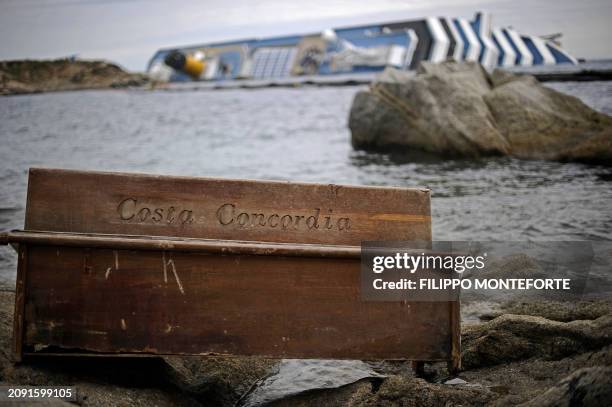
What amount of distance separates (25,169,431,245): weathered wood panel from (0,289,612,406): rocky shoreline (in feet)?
2.36

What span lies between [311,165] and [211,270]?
10778 mm

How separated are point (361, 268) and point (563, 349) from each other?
1185 mm

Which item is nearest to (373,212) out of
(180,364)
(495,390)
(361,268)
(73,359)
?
(361,268)

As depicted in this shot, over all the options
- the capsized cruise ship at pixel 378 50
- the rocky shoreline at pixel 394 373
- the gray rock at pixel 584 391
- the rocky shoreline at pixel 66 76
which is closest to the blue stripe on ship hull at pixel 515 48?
the capsized cruise ship at pixel 378 50

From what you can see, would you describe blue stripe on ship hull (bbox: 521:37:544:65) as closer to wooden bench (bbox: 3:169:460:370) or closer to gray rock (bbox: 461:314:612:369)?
gray rock (bbox: 461:314:612:369)

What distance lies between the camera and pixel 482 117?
12820mm

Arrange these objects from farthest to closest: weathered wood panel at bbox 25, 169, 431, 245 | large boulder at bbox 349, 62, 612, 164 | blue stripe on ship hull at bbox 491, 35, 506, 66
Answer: blue stripe on ship hull at bbox 491, 35, 506, 66 < large boulder at bbox 349, 62, 612, 164 < weathered wood panel at bbox 25, 169, 431, 245

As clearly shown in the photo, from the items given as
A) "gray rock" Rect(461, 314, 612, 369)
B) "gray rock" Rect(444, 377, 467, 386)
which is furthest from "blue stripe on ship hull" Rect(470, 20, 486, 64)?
"gray rock" Rect(444, 377, 467, 386)

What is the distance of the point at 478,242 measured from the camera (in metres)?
6.59

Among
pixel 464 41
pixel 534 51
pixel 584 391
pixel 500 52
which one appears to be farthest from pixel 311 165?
pixel 464 41

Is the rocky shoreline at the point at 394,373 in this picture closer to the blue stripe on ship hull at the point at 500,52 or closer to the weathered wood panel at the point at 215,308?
the weathered wood panel at the point at 215,308

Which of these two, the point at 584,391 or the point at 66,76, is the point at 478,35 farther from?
the point at 584,391

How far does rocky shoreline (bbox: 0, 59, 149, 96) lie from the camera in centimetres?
6694

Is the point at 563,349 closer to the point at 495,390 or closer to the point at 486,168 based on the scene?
the point at 495,390
